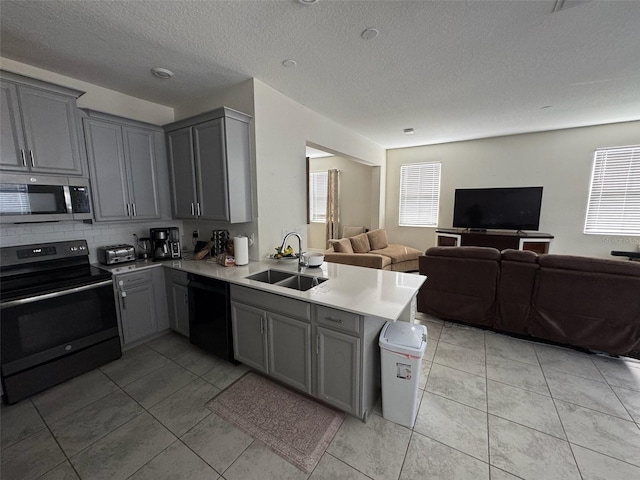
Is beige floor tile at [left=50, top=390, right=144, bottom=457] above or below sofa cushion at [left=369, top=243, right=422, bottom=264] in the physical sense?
below

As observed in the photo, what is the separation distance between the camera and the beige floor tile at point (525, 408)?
5.92 ft

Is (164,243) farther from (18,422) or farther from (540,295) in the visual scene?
(540,295)

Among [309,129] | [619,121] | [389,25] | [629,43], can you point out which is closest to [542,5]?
[389,25]

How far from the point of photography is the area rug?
1642mm

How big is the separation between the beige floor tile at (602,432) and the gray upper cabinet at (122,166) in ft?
13.7

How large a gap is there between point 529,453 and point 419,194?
527 centimetres

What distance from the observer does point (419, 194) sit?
617 cm

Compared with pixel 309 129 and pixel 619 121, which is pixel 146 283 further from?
pixel 619 121

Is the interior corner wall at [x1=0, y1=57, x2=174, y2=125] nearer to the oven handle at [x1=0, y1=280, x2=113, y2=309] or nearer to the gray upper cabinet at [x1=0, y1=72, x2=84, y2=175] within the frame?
the gray upper cabinet at [x1=0, y1=72, x2=84, y2=175]

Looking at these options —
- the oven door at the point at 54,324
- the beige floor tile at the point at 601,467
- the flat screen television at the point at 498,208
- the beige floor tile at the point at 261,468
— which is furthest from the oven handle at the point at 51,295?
the flat screen television at the point at 498,208

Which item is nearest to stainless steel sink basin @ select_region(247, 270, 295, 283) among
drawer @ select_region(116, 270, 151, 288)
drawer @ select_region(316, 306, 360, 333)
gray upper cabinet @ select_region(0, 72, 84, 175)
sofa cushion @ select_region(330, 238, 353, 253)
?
drawer @ select_region(316, 306, 360, 333)

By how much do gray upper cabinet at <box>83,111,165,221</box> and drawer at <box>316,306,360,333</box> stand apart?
2409mm

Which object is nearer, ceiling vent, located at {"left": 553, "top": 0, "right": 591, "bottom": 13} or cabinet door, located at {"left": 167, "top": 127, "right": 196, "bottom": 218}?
ceiling vent, located at {"left": 553, "top": 0, "right": 591, "bottom": 13}

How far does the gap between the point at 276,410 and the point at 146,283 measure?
6.18 feet
